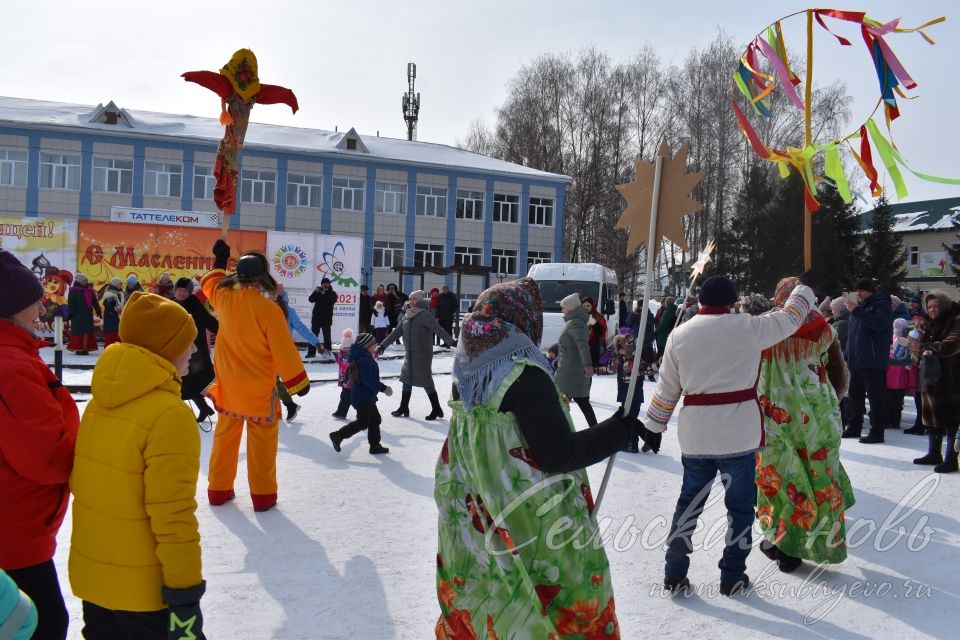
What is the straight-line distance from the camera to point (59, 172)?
106ft

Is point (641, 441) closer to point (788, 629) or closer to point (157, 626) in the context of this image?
point (788, 629)

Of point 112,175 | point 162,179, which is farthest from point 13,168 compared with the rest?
point 162,179

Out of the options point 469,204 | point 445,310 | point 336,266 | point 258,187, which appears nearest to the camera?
point 336,266

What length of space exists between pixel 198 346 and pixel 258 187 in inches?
A: 1132

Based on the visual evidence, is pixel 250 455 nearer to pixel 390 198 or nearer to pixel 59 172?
pixel 390 198

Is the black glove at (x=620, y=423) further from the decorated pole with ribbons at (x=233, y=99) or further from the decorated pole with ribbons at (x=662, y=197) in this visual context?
the decorated pole with ribbons at (x=233, y=99)

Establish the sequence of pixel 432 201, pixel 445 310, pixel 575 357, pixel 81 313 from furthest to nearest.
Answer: pixel 432 201 → pixel 445 310 → pixel 81 313 → pixel 575 357

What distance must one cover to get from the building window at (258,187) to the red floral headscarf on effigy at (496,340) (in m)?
33.8

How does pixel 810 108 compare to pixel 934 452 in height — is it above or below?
above

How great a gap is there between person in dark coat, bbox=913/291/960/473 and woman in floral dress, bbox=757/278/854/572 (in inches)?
121

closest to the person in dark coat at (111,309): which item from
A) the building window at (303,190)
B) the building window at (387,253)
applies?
the building window at (303,190)

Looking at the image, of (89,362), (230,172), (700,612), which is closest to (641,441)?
(700,612)

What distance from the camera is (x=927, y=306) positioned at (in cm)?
751

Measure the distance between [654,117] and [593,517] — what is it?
3728cm
